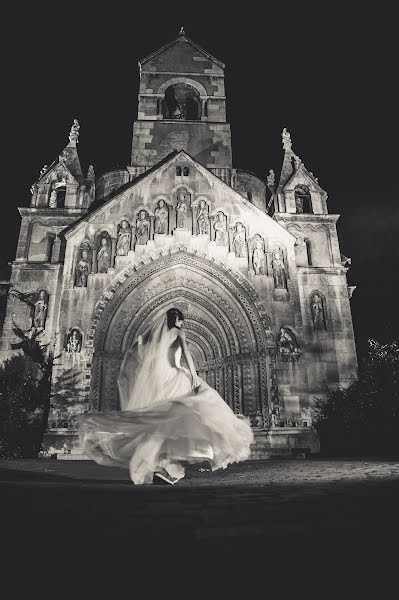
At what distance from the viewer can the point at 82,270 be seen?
15148 millimetres

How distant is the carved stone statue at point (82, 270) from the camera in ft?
49.1

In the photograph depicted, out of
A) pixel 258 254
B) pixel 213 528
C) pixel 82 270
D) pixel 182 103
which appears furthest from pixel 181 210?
pixel 213 528

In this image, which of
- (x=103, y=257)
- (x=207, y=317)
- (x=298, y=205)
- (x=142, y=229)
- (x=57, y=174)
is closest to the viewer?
(x=103, y=257)

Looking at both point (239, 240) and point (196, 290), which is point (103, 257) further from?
point (239, 240)

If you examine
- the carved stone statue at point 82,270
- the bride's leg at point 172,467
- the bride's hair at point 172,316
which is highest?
the carved stone statue at point 82,270

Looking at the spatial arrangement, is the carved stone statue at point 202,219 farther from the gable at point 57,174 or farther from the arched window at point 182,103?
the arched window at point 182,103

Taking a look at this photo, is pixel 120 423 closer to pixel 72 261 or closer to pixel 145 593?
pixel 145 593

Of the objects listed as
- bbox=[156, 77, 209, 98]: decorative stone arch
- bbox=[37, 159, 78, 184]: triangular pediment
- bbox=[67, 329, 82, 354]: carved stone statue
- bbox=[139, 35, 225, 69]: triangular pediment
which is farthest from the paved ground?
bbox=[139, 35, 225, 69]: triangular pediment

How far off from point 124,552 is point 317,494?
8.19 ft

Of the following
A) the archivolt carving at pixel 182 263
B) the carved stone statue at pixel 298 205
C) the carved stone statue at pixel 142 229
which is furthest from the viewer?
the carved stone statue at pixel 298 205

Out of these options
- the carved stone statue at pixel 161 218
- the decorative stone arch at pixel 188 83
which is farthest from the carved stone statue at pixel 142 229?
the decorative stone arch at pixel 188 83

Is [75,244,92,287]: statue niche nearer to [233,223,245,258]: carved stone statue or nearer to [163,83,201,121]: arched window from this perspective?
[233,223,245,258]: carved stone statue

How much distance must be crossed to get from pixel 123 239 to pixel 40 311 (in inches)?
173

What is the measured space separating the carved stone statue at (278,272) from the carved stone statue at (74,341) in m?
7.75
